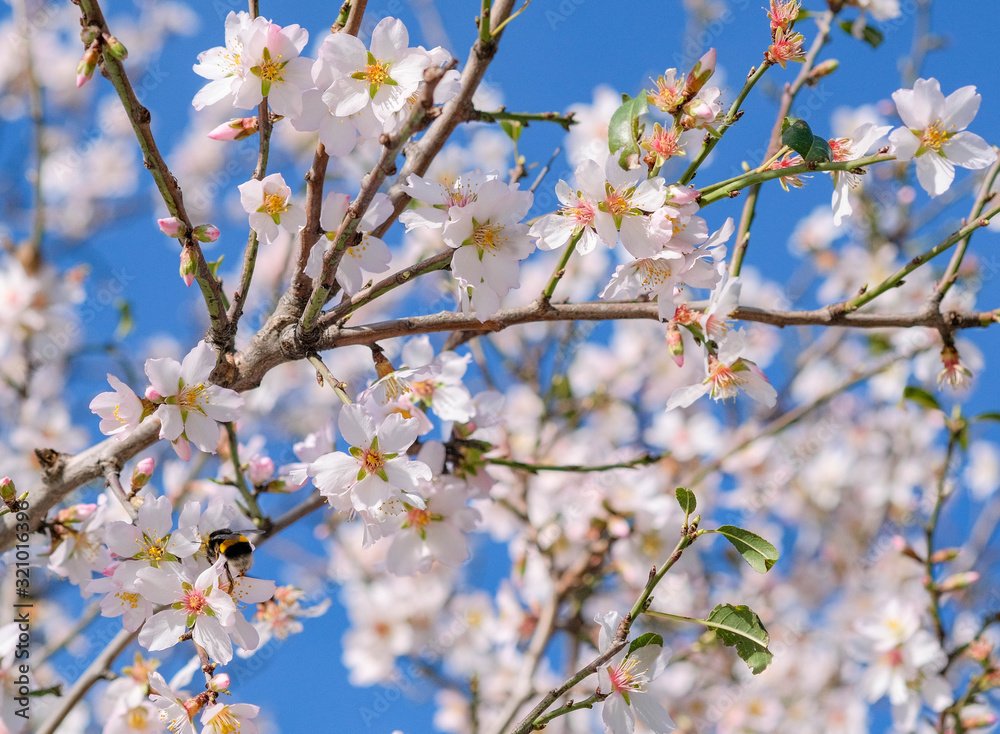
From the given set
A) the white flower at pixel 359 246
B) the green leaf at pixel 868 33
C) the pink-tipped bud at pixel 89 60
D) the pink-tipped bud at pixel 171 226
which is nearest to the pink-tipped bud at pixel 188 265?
the pink-tipped bud at pixel 171 226

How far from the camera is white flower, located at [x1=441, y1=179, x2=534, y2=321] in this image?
1.19m

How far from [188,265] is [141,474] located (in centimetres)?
41

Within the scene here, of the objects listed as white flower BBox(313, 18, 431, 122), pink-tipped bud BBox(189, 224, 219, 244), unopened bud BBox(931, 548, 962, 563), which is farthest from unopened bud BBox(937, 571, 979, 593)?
pink-tipped bud BBox(189, 224, 219, 244)

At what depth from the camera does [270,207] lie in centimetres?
129

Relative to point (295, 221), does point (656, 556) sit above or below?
above

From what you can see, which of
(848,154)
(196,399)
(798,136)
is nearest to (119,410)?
(196,399)

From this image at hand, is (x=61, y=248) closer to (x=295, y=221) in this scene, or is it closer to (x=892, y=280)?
(x=295, y=221)

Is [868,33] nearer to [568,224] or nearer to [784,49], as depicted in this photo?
[784,49]

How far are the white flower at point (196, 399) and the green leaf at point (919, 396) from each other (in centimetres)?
141

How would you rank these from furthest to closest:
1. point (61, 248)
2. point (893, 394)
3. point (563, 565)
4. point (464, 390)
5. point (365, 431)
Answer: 1. point (893, 394)
2. point (61, 248)
3. point (563, 565)
4. point (464, 390)
5. point (365, 431)

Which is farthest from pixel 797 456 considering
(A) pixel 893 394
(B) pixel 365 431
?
(B) pixel 365 431

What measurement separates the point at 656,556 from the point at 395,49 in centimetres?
206

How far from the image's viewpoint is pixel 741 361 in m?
1.35

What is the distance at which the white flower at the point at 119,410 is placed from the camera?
1212mm
